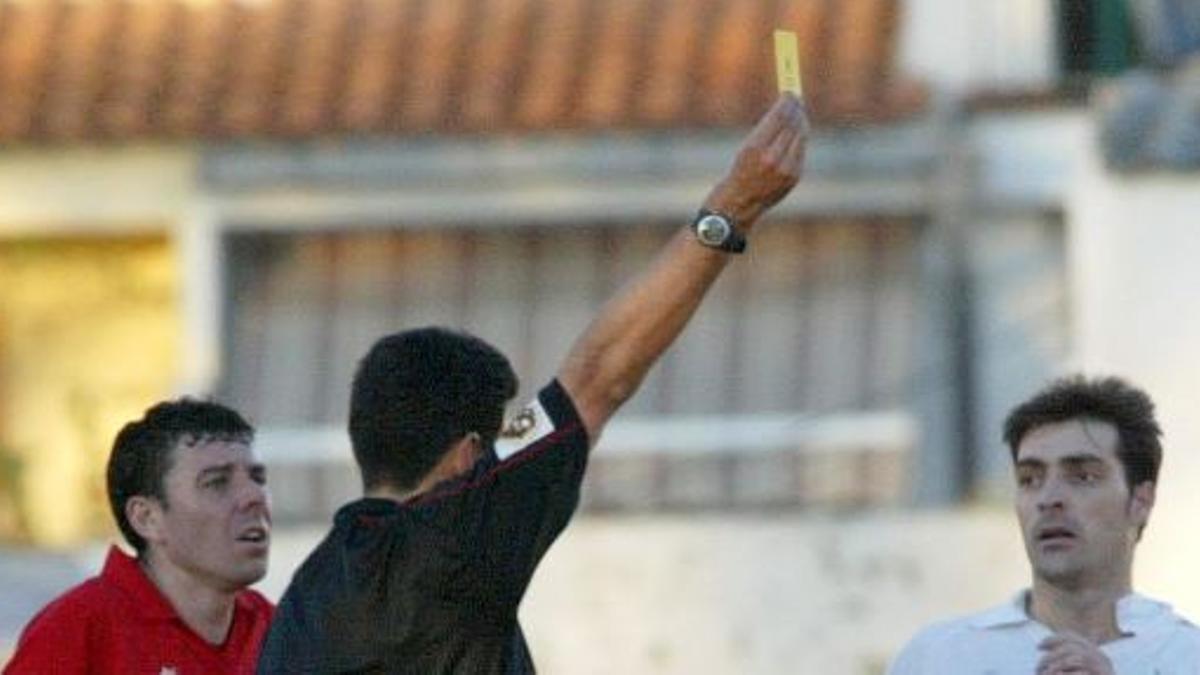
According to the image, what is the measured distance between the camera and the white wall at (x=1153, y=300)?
14781 millimetres

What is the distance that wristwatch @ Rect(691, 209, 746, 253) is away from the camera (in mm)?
6344

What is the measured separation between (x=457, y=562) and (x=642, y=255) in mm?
9618

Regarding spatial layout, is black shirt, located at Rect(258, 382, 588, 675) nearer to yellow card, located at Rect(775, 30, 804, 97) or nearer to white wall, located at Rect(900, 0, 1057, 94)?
yellow card, located at Rect(775, 30, 804, 97)

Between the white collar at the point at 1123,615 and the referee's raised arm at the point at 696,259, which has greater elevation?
the referee's raised arm at the point at 696,259

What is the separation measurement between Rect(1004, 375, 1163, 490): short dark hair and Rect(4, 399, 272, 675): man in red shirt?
1458 mm

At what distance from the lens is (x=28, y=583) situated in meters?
15.2

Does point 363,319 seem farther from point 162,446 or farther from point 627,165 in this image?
point 162,446

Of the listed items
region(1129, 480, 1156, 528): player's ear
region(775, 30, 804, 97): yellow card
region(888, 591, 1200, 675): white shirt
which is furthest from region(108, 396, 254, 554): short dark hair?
region(775, 30, 804, 97): yellow card

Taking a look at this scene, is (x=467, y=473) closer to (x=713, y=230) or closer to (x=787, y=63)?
(x=713, y=230)

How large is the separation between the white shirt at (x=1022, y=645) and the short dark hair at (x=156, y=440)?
1.45 metres

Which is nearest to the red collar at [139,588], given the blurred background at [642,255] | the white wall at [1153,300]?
the blurred background at [642,255]

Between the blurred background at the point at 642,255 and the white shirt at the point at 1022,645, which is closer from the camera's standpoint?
the white shirt at the point at 1022,645

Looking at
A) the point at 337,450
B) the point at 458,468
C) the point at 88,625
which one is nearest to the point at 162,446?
the point at 88,625

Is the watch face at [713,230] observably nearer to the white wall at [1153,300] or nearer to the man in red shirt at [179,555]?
the man in red shirt at [179,555]
